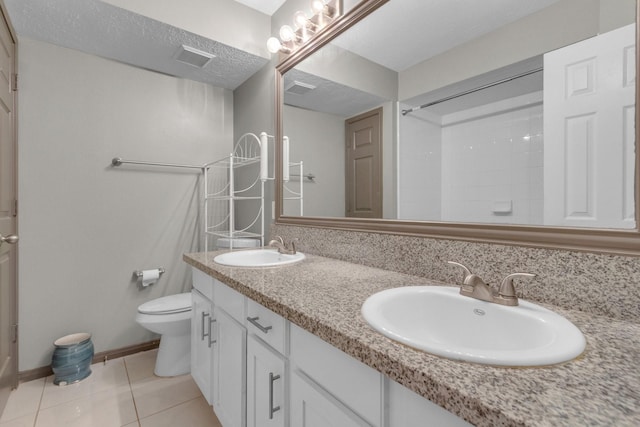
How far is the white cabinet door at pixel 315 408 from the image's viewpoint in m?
0.66

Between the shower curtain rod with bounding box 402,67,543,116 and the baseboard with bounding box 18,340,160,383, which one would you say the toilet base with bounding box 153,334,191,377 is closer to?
the baseboard with bounding box 18,340,160,383

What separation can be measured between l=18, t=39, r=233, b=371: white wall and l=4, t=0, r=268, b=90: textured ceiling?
113 mm

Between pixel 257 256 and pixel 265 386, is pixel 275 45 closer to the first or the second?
pixel 257 256

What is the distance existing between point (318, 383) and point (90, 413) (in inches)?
62.1

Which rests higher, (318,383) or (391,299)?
(391,299)

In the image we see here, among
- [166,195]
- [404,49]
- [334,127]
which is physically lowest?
[166,195]

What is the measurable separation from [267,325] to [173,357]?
54.4 inches

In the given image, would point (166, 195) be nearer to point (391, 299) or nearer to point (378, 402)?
point (391, 299)

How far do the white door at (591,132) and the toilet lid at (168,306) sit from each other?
6.44 ft

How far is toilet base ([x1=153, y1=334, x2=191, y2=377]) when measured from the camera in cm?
193

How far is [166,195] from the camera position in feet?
7.72

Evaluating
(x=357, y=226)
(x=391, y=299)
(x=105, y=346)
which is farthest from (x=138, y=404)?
(x=391, y=299)

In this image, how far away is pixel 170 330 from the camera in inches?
74.7

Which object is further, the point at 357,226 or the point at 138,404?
the point at 138,404
